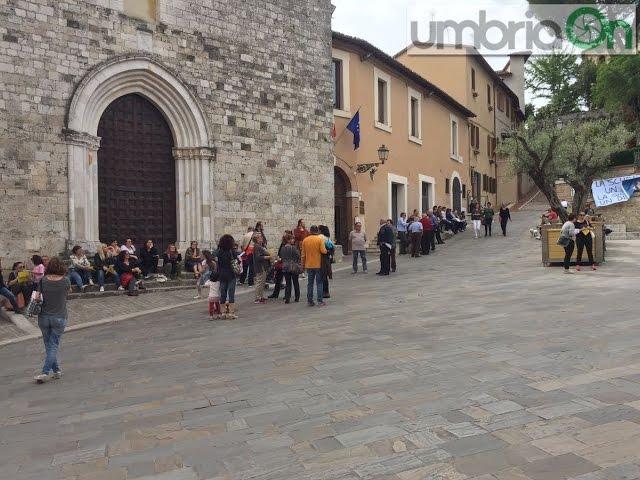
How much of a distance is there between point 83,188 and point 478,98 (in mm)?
28547

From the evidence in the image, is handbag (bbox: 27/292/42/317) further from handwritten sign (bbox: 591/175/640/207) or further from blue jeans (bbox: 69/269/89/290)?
handwritten sign (bbox: 591/175/640/207)

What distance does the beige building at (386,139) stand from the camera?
21297 mm

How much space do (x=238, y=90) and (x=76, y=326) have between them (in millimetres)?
8768

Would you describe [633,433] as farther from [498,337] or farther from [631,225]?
[631,225]

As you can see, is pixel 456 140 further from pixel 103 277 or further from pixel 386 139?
pixel 103 277

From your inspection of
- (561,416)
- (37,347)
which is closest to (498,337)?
(561,416)

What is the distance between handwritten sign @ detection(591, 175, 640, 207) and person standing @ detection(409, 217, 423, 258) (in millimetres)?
11897

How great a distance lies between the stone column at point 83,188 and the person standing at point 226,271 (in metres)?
4.92

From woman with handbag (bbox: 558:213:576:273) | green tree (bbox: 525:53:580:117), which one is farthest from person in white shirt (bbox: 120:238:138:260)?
green tree (bbox: 525:53:580:117)

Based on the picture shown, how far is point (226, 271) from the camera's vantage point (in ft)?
32.8

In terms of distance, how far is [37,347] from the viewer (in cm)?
846

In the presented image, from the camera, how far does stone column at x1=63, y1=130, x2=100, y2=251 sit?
516 inches

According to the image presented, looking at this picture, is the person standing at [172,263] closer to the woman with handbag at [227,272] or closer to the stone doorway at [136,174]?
the stone doorway at [136,174]

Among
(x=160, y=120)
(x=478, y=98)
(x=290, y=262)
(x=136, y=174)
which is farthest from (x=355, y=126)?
(x=478, y=98)
